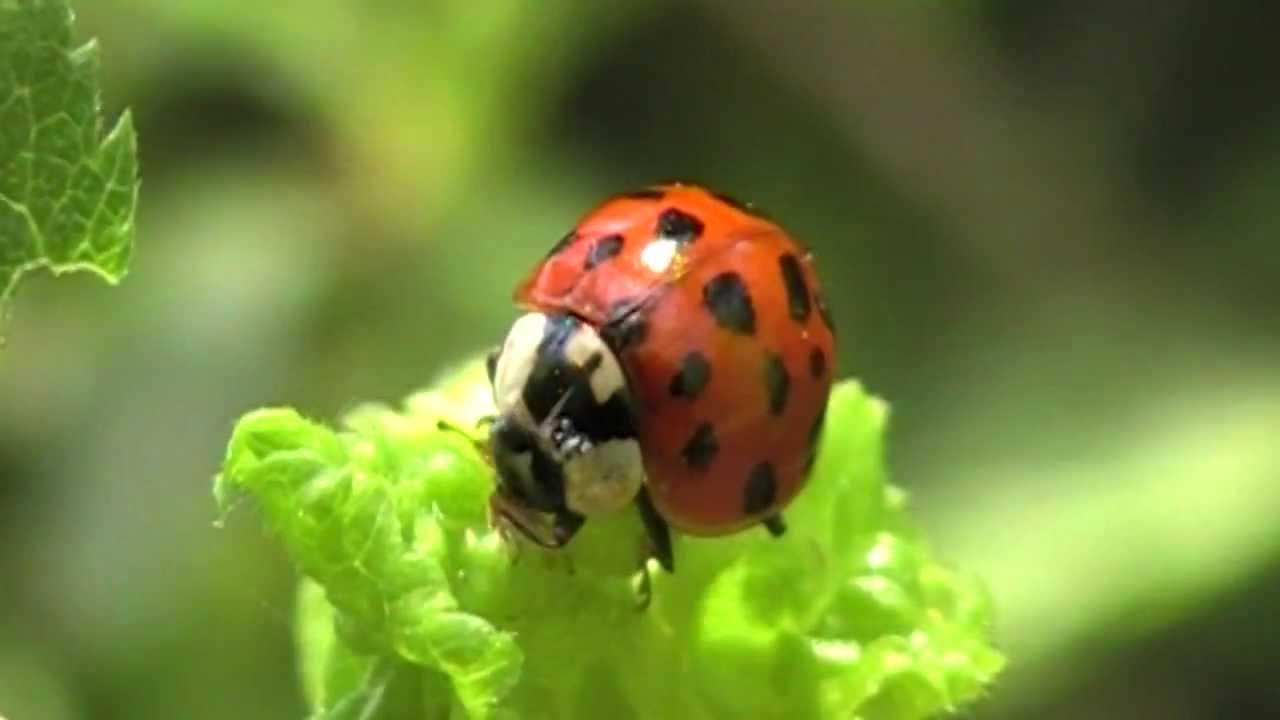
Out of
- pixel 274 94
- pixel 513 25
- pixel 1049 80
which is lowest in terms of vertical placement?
pixel 274 94

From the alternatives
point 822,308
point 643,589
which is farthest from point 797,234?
point 643,589

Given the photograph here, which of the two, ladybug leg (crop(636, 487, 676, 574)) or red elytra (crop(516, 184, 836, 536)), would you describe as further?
red elytra (crop(516, 184, 836, 536))

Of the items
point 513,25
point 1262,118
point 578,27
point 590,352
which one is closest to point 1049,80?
point 1262,118

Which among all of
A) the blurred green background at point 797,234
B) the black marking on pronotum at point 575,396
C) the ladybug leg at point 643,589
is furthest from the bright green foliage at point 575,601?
the blurred green background at point 797,234

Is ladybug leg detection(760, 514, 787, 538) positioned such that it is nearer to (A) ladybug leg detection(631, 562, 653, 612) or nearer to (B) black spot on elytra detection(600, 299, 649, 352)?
(A) ladybug leg detection(631, 562, 653, 612)

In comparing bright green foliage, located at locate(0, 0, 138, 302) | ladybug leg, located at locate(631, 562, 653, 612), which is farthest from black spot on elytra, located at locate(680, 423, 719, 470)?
bright green foliage, located at locate(0, 0, 138, 302)

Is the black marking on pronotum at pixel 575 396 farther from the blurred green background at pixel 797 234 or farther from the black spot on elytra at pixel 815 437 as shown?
the blurred green background at pixel 797 234

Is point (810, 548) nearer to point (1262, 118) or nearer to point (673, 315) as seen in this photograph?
point (673, 315)

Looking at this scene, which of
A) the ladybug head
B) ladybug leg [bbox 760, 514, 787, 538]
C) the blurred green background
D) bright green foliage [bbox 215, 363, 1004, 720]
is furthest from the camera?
A: the blurred green background
